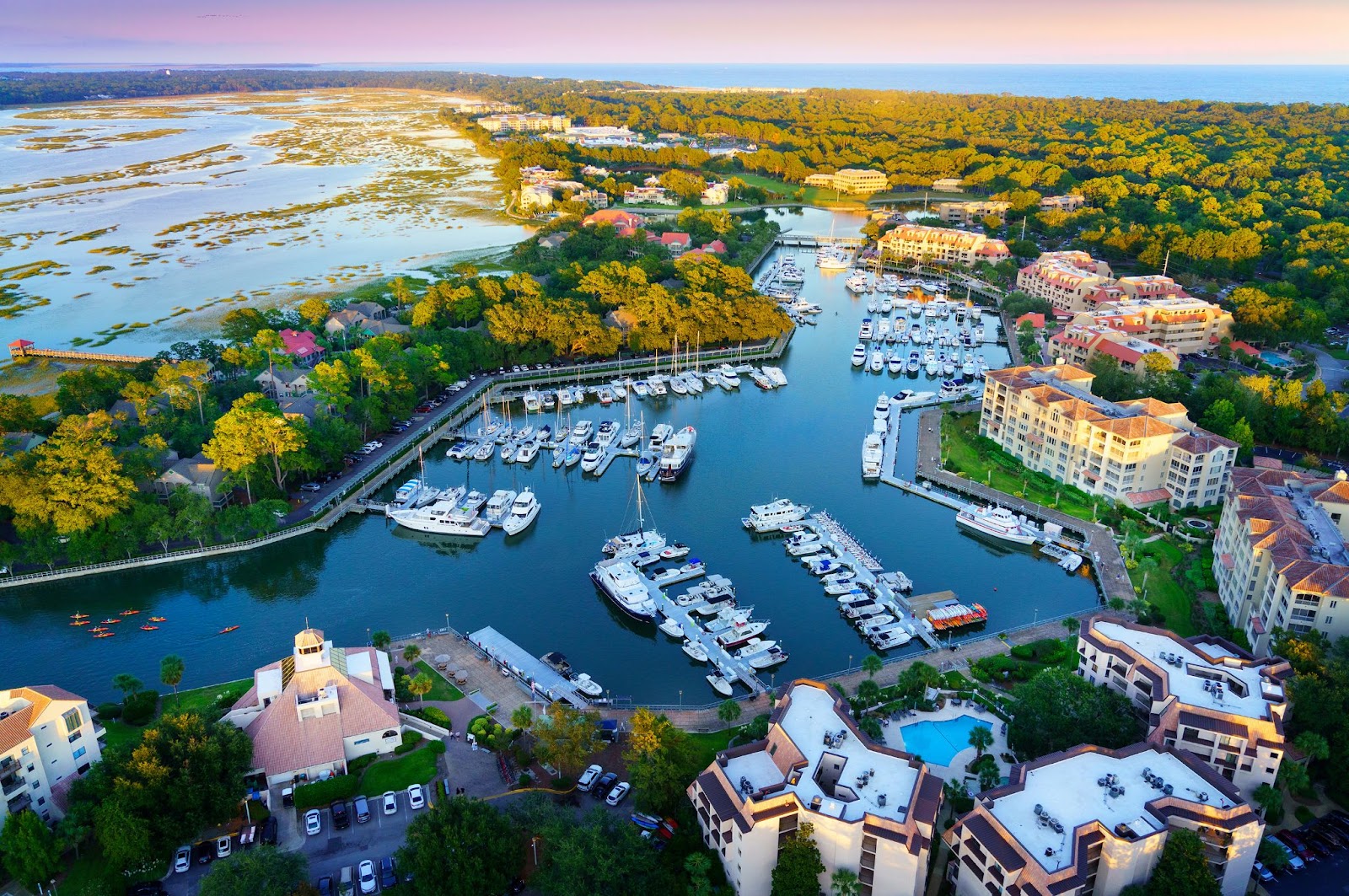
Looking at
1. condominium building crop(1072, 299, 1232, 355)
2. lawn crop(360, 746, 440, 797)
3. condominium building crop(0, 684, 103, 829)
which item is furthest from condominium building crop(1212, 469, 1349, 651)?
condominium building crop(0, 684, 103, 829)

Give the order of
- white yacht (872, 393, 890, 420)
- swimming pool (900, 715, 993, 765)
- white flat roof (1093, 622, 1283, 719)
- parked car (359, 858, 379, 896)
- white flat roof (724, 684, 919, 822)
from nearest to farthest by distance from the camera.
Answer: white flat roof (724, 684, 919, 822) < parked car (359, 858, 379, 896) < white flat roof (1093, 622, 1283, 719) < swimming pool (900, 715, 993, 765) < white yacht (872, 393, 890, 420)

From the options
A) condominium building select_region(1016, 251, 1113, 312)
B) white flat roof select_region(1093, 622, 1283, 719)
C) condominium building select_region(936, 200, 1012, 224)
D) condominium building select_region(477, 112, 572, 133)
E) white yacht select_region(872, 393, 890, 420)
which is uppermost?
condominium building select_region(477, 112, 572, 133)

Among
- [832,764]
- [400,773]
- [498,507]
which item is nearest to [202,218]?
[498,507]

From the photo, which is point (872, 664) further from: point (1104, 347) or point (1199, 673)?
point (1104, 347)

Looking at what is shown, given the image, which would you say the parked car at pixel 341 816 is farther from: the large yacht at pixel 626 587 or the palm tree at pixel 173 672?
the large yacht at pixel 626 587

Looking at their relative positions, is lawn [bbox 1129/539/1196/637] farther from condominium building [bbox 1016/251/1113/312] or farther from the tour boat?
condominium building [bbox 1016/251/1113/312]

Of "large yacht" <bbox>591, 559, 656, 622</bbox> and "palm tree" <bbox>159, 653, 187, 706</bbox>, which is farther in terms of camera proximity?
"large yacht" <bbox>591, 559, 656, 622</bbox>
